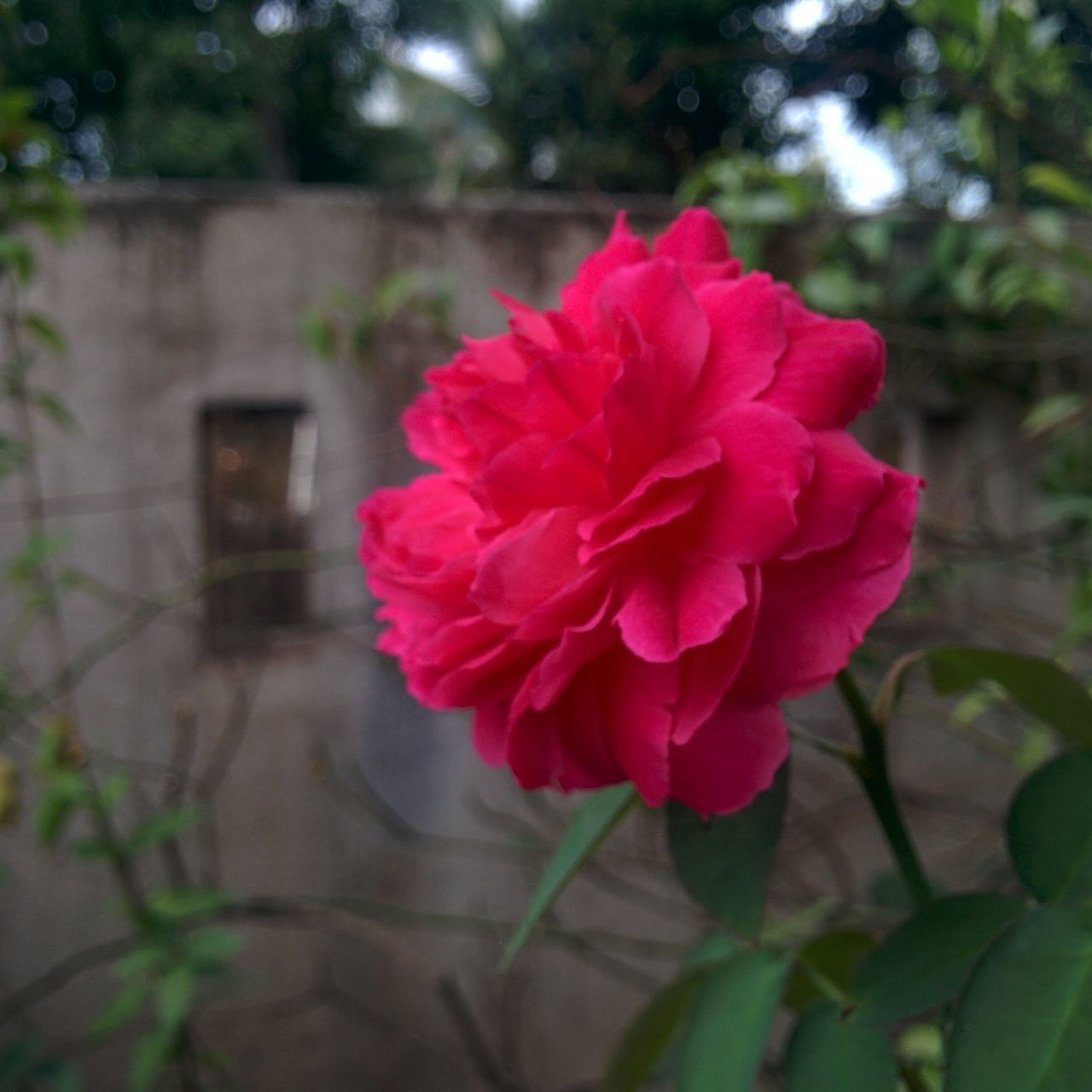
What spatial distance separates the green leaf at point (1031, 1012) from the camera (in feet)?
0.77

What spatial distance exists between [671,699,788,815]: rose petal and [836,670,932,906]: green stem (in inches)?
1.7

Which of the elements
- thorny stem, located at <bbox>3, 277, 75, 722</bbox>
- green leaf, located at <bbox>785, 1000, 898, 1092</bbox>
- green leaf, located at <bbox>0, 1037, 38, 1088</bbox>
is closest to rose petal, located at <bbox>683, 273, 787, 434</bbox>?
green leaf, located at <bbox>785, 1000, 898, 1092</bbox>

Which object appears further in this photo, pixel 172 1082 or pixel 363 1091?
pixel 363 1091

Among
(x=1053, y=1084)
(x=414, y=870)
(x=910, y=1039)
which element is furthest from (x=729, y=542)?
(x=414, y=870)

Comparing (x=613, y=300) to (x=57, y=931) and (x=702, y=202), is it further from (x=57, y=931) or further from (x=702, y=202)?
(x=57, y=931)

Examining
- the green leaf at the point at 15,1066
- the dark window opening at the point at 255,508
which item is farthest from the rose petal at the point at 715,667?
the dark window opening at the point at 255,508

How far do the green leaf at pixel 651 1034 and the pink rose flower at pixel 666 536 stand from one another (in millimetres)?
191

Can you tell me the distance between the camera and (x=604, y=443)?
0.99 feet

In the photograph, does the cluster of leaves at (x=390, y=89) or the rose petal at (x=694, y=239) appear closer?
the rose petal at (x=694, y=239)

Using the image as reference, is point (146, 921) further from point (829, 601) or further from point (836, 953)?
point (829, 601)

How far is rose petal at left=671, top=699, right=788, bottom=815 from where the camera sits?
0.89 ft

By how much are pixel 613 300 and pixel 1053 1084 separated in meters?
0.25

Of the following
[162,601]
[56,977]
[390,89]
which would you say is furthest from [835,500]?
[390,89]

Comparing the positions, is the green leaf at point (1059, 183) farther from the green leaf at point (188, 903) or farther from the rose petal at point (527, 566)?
the green leaf at point (188, 903)
